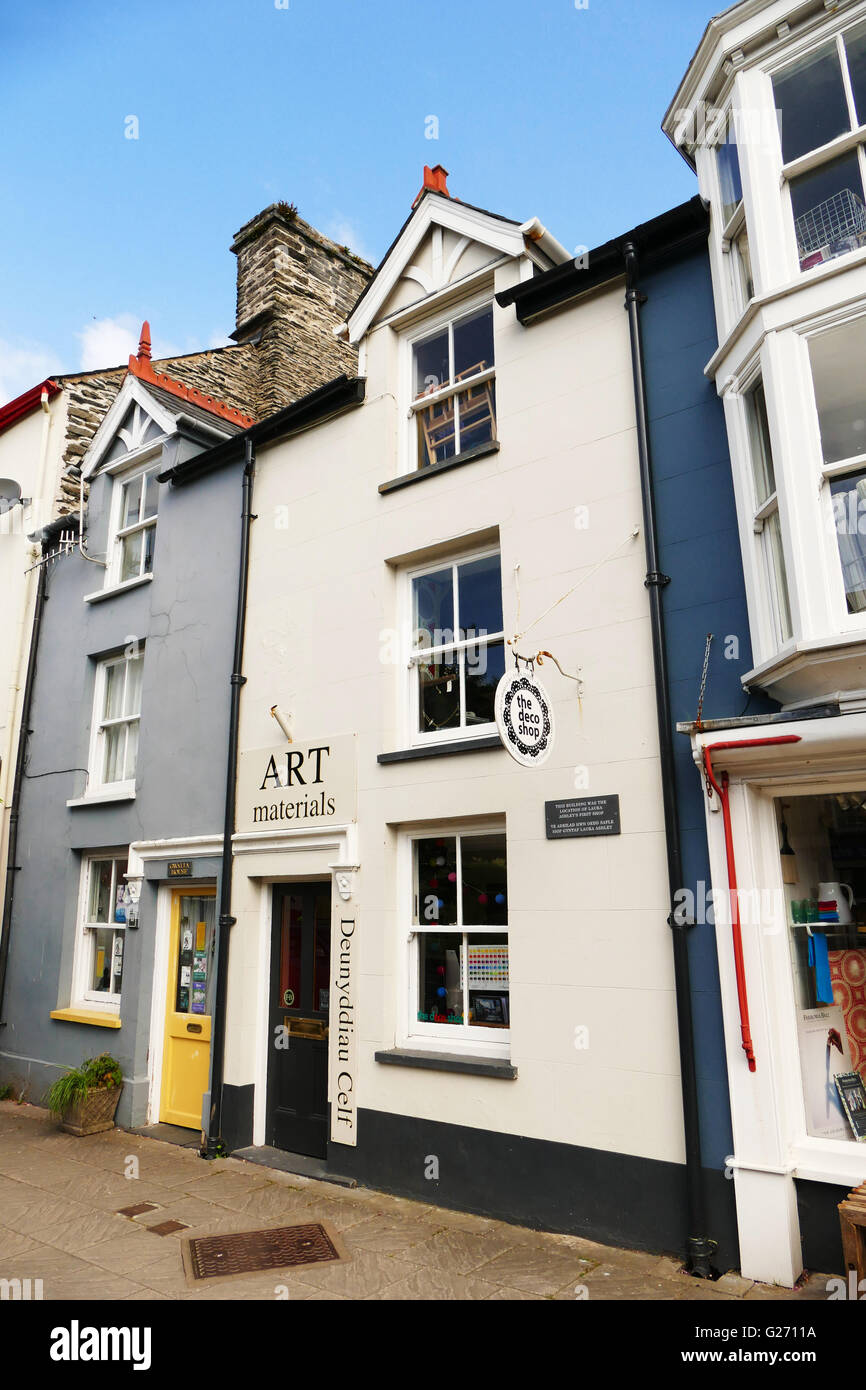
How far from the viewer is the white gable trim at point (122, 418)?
1119 centimetres

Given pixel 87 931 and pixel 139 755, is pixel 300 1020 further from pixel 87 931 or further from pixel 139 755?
pixel 87 931

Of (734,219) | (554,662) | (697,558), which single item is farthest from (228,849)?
(734,219)

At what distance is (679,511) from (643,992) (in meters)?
3.39

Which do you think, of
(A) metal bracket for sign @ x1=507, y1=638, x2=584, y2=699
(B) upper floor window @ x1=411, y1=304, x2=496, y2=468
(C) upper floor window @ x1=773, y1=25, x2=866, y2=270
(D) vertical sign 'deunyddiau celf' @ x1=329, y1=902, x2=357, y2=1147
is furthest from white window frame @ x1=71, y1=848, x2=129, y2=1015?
(C) upper floor window @ x1=773, y1=25, x2=866, y2=270

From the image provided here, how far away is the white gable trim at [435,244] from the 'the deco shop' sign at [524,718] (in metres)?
4.20

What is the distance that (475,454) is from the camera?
7.70 metres

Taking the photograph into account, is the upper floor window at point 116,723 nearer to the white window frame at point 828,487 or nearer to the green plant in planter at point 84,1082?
the green plant in planter at point 84,1082

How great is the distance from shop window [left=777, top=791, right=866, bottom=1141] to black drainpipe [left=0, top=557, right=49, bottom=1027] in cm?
994

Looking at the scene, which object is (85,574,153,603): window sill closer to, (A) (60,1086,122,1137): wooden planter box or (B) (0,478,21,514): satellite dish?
(B) (0,478,21,514): satellite dish

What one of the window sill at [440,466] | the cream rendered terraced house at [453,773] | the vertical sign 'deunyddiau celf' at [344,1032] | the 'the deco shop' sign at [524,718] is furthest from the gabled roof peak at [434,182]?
the vertical sign 'deunyddiau celf' at [344,1032]

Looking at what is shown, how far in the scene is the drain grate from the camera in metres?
5.62
